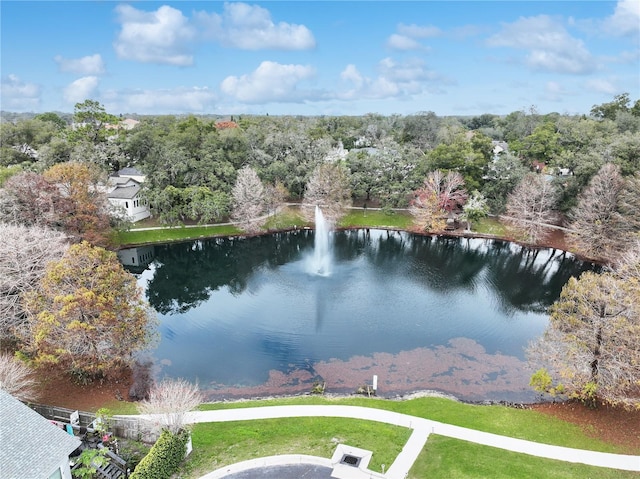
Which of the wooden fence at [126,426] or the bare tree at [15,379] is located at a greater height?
the bare tree at [15,379]

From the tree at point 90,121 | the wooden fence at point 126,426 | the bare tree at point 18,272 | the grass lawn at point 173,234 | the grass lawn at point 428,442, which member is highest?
the tree at point 90,121

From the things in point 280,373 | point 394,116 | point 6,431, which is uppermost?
point 394,116

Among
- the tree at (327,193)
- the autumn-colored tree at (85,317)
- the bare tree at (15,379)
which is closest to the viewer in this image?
the bare tree at (15,379)

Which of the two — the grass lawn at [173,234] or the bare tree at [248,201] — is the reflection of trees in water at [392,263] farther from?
the bare tree at [248,201]

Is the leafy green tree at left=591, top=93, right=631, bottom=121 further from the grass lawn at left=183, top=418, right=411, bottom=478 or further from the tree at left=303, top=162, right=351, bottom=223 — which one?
the grass lawn at left=183, top=418, right=411, bottom=478

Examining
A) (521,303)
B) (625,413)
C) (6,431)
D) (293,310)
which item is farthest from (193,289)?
(625,413)

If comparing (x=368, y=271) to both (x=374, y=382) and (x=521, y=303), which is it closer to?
(x=521, y=303)

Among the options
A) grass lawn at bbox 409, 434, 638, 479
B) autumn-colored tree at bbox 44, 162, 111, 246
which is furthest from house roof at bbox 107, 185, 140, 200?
grass lawn at bbox 409, 434, 638, 479

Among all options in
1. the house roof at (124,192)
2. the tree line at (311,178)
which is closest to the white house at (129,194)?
the house roof at (124,192)
